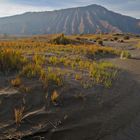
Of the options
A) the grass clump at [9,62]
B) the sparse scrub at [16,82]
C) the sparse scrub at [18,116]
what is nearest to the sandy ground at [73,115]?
the sparse scrub at [18,116]

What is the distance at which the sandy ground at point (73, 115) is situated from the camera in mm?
6246

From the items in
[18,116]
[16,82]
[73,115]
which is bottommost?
[73,115]

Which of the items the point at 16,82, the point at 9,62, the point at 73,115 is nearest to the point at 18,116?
the point at 73,115

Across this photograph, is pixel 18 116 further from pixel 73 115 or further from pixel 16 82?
pixel 16 82

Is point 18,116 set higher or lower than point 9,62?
lower

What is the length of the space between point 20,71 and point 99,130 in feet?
11.3

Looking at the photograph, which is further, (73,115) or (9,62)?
(9,62)

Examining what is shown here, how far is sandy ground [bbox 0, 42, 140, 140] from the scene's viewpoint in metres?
6.25

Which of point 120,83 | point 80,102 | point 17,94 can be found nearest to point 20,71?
Answer: point 17,94

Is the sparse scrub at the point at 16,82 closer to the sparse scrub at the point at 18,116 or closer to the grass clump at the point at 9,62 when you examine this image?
the grass clump at the point at 9,62

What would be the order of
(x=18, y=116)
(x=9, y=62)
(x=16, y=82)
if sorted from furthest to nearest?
(x=9, y=62) < (x=16, y=82) < (x=18, y=116)

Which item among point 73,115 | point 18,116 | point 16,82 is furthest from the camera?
point 16,82

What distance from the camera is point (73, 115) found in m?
6.98

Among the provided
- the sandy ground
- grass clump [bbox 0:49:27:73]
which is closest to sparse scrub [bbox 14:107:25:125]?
the sandy ground
